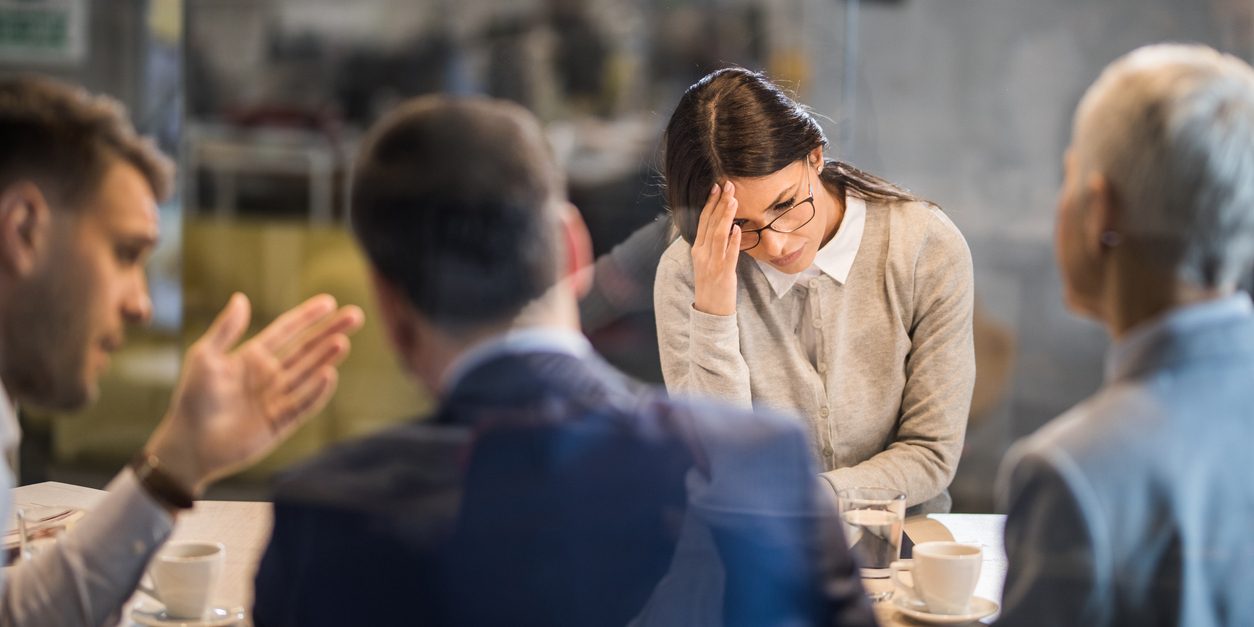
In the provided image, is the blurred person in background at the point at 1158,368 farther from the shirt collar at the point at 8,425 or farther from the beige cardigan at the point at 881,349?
the shirt collar at the point at 8,425

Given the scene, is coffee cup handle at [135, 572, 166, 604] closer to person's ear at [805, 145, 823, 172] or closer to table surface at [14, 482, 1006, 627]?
table surface at [14, 482, 1006, 627]

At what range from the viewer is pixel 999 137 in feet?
4.86

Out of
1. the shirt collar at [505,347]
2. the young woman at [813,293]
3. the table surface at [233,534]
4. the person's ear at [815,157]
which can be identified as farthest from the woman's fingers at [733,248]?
the table surface at [233,534]

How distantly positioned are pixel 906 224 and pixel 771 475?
1.18ft

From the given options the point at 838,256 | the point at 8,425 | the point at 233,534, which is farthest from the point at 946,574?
the point at 8,425

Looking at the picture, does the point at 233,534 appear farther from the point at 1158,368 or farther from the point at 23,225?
the point at 1158,368

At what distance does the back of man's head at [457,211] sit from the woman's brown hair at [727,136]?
162 mm

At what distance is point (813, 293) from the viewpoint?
1.51 metres

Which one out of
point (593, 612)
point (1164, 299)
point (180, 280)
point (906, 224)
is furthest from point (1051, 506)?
point (180, 280)

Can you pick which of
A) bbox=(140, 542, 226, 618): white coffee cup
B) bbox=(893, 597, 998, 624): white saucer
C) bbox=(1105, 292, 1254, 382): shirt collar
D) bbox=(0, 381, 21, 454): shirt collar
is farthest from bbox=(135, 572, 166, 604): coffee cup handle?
bbox=(1105, 292, 1254, 382): shirt collar

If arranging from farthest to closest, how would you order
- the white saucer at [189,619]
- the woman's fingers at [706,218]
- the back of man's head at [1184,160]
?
the woman's fingers at [706,218] → the white saucer at [189,619] → the back of man's head at [1184,160]

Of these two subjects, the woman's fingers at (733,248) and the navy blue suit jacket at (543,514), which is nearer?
the navy blue suit jacket at (543,514)

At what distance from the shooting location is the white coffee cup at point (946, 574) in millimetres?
1421

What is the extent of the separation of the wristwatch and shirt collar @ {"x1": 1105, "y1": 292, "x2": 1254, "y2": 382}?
969 millimetres
